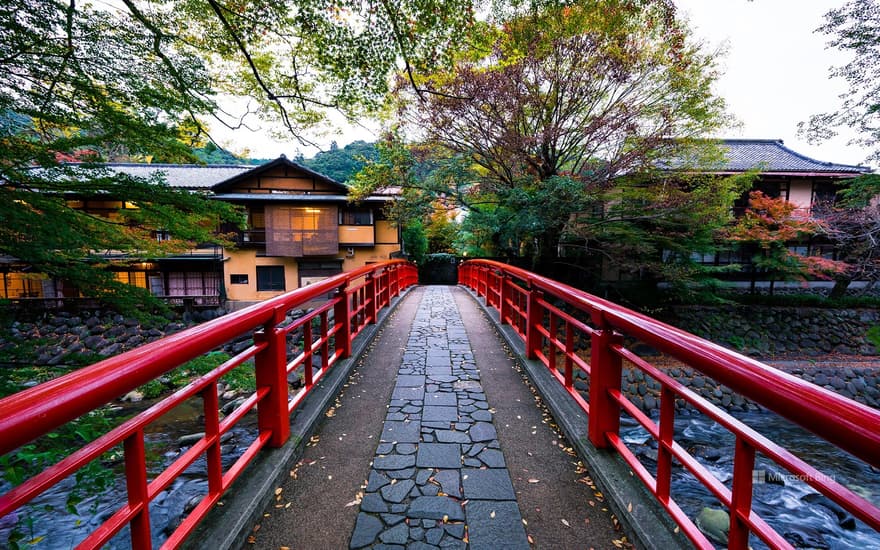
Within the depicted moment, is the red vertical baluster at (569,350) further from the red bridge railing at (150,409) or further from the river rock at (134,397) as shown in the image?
the river rock at (134,397)

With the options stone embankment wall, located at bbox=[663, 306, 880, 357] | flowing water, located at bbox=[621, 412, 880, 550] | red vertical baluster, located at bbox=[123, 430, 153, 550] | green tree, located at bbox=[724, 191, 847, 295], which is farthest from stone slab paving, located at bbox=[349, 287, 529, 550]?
stone embankment wall, located at bbox=[663, 306, 880, 357]

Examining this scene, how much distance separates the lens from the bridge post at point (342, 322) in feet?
12.7

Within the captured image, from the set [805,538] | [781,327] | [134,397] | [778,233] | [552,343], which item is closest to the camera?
[552,343]

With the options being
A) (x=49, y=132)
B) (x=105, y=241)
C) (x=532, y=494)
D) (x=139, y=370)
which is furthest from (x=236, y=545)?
(x=49, y=132)

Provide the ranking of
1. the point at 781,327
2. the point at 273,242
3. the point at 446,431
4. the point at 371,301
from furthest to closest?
1. the point at 273,242
2. the point at 781,327
3. the point at 371,301
4. the point at 446,431

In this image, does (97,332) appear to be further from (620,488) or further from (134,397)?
(620,488)

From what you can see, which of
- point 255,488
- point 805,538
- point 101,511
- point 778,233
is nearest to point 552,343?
point 255,488

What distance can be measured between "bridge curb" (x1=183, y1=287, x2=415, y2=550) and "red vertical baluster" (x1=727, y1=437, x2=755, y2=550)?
83.1 inches

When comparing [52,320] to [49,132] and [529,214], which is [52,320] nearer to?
[49,132]

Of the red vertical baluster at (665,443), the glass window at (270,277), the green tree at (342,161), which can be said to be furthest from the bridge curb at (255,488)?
the green tree at (342,161)

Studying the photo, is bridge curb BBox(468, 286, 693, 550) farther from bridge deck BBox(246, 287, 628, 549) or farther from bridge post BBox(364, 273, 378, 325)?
bridge post BBox(364, 273, 378, 325)

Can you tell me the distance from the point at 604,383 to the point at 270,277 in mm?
17317

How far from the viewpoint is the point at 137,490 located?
A: 4.32 feet

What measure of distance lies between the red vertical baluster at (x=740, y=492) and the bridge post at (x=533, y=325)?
2568mm
